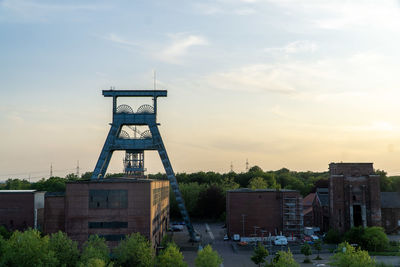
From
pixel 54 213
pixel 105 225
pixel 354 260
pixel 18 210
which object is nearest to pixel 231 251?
pixel 105 225

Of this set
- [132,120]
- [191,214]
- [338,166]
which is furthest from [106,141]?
[191,214]

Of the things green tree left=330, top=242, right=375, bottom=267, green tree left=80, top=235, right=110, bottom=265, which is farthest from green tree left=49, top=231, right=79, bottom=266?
green tree left=330, top=242, right=375, bottom=267

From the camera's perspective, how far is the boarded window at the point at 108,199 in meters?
45.0

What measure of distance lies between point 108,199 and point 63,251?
27.5 ft

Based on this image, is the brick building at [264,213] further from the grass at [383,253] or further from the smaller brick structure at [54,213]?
the smaller brick structure at [54,213]

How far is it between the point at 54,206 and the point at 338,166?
1828 inches

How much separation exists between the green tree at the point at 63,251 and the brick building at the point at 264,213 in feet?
110

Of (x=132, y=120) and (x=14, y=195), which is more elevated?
(x=132, y=120)

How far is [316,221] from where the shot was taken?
265 feet

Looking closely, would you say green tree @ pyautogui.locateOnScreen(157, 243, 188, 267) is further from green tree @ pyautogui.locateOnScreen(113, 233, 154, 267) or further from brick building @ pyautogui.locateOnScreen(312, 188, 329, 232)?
brick building @ pyautogui.locateOnScreen(312, 188, 329, 232)

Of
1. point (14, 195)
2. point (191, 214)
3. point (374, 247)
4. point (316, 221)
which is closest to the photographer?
point (374, 247)

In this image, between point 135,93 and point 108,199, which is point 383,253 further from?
point 135,93

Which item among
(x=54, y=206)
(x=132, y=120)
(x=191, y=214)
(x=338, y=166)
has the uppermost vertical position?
(x=132, y=120)

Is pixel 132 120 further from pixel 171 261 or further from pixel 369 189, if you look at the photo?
pixel 369 189
